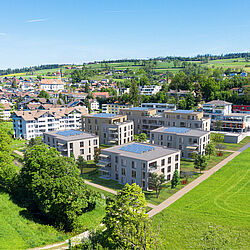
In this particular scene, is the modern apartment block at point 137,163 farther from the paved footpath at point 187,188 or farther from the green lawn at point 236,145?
the green lawn at point 236,145

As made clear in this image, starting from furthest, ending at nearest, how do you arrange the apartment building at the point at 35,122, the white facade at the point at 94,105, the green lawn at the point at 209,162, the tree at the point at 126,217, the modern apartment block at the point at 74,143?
1. the white facade at the point at 94,105
2. the apartment building at the point at 35,122
3. the modern apartment block at the point at 74,143
4. the green lawn at the point at 209,162
5. the tree at the point at 126,217

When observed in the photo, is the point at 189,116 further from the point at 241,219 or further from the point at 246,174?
the point at 241,219

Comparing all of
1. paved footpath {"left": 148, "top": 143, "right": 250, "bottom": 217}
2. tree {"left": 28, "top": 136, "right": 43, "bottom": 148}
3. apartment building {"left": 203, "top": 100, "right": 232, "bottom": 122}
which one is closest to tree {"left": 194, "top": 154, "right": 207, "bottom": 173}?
paved footpath {"left": 148, "top": 143, "right": 250, "bottom": 217}

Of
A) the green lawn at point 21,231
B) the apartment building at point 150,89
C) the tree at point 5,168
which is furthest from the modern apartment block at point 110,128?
the apartment building at point 150,89

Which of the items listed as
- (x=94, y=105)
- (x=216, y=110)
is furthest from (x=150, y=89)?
(x=216, y=110)

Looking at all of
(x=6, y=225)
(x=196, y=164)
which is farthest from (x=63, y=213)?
(x=196, y=164)

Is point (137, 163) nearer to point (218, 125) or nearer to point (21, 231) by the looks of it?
point (21, 231)

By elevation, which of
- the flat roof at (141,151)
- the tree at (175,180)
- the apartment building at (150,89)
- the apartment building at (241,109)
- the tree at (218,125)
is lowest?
the tree at (175,180)
